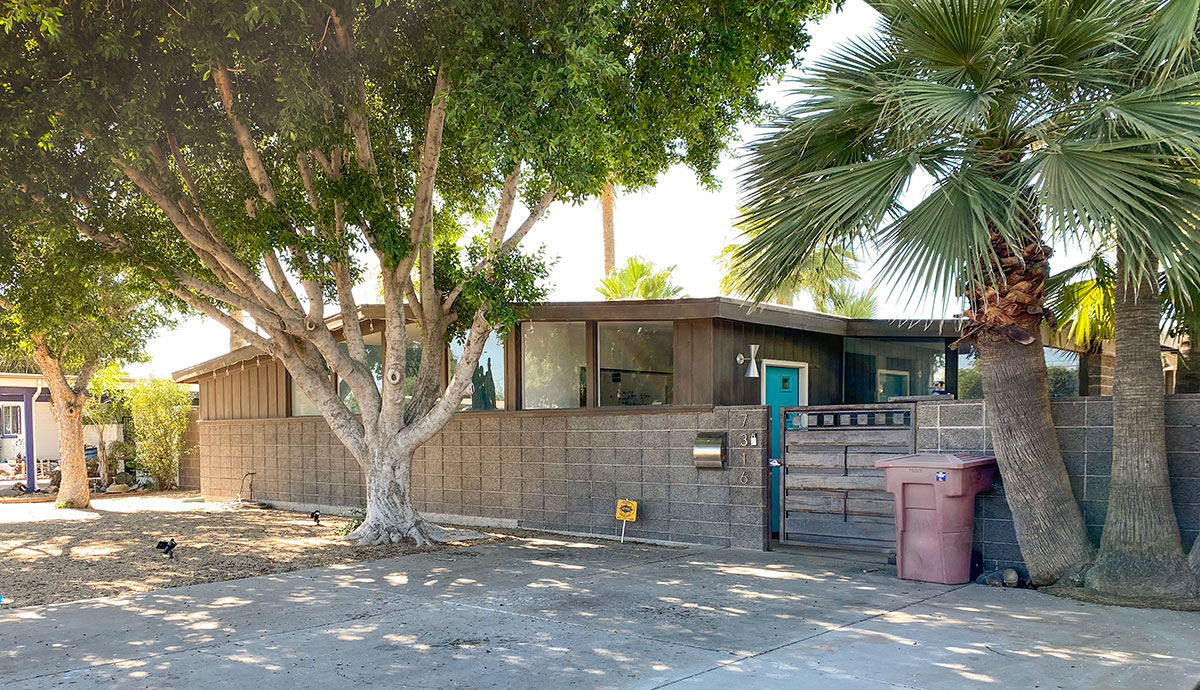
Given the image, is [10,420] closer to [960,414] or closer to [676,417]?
[676,417]

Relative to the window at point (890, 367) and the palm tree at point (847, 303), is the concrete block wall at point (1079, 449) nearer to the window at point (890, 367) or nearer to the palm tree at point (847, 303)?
the window at point (890, 367)

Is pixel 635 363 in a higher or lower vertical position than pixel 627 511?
higher

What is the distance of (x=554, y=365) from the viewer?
12.8 m

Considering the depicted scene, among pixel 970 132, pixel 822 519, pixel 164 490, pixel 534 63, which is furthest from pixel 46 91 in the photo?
pixel 164 490

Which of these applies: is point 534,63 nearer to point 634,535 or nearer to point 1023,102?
point 1023,102

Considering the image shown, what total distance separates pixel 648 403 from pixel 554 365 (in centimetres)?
160

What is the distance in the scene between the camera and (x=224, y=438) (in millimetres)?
19312

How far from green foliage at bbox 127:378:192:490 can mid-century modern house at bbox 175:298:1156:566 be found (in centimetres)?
951

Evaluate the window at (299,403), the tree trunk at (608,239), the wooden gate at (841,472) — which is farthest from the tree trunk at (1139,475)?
the tree trunk at (608,239)

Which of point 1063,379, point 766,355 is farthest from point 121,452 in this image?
point 1063,379

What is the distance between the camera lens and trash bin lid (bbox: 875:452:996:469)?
8297 millimetres

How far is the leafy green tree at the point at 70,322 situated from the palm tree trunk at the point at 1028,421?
32.1 ft

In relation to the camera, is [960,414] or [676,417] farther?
[676,417]

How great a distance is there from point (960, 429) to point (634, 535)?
4.23m
